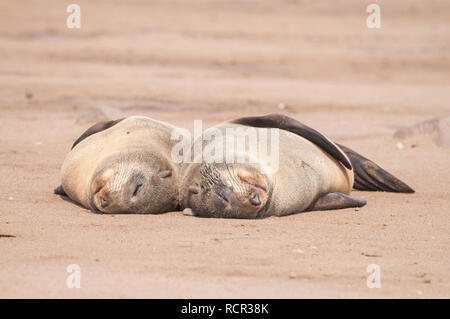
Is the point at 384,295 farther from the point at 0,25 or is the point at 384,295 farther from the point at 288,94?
the point at 0,25

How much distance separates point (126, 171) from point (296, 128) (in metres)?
1.83

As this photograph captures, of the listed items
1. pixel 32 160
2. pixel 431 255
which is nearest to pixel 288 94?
pixel 32 160

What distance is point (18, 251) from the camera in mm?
5688

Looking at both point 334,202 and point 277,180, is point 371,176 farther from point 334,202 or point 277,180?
point 277,180

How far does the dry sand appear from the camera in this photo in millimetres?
5250

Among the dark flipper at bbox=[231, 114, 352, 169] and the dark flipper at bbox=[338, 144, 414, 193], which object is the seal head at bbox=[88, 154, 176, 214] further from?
the dark flipper at bbox=[338, 144, 414, 193]

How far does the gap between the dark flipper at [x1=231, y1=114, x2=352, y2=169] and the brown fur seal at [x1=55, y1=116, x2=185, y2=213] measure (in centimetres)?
78

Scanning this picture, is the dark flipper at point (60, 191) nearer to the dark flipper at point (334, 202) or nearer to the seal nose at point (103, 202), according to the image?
the seal nose at point (103, 202)

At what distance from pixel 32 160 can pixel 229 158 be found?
13.7ft

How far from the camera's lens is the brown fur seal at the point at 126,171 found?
6.77 meters

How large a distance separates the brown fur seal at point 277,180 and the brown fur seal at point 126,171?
0.21m

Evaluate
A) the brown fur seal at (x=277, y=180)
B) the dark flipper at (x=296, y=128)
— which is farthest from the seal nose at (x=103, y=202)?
the dark flipper at (x=296, y=128)

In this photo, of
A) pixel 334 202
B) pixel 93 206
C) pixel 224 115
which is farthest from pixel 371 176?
pixel 224 115

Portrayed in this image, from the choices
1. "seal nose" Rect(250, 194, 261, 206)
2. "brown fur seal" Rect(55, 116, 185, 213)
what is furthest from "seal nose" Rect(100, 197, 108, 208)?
"seal nose" Rect(250, 194, 261, 206)
